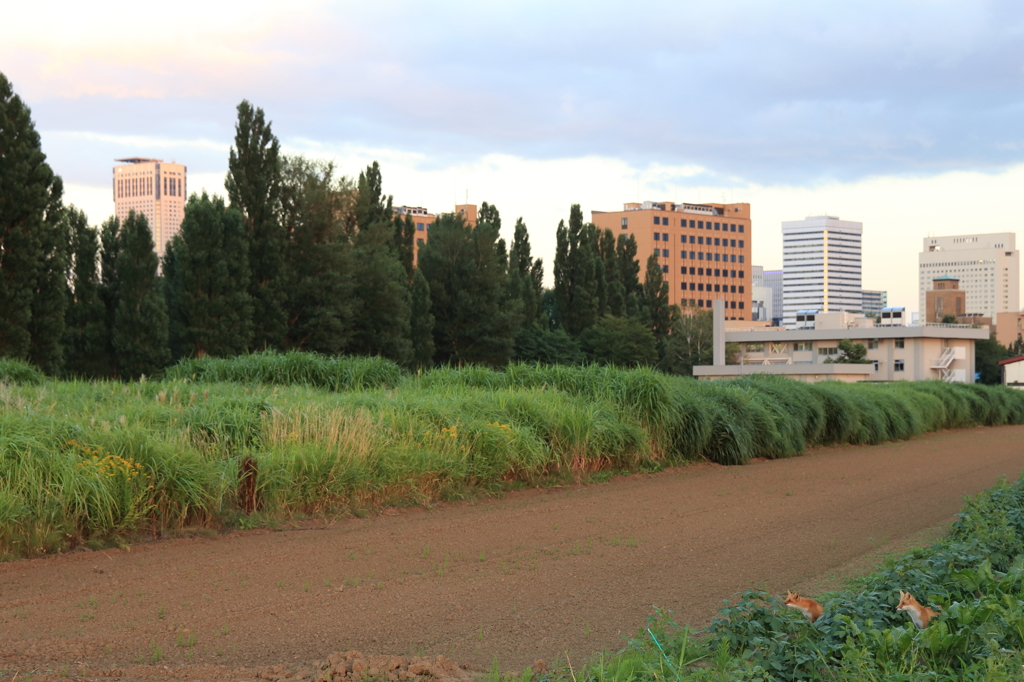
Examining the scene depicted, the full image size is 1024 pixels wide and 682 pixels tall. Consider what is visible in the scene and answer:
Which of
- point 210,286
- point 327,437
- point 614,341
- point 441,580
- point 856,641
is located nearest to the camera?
point 856,641

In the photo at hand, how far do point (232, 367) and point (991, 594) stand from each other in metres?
12.9

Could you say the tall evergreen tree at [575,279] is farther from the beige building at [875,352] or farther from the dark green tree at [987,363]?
the dark green tree at [987,363]

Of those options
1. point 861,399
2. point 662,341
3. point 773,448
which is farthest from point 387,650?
point 662,341

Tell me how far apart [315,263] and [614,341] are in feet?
74.7

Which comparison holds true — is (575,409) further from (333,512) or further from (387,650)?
(387,650)

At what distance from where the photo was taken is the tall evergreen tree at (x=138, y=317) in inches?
1312

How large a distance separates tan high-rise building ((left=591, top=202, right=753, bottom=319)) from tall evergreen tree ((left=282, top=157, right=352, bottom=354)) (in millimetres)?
99608

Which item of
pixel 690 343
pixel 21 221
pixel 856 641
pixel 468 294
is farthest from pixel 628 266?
pixel 856 641

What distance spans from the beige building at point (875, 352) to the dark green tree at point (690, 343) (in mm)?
4279

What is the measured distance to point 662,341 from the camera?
247 feet

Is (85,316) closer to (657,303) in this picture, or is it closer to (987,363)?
(657,303)

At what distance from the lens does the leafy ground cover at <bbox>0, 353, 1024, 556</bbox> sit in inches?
273

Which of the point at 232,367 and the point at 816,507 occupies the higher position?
the point at 232,367

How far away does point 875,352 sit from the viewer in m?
75.5
